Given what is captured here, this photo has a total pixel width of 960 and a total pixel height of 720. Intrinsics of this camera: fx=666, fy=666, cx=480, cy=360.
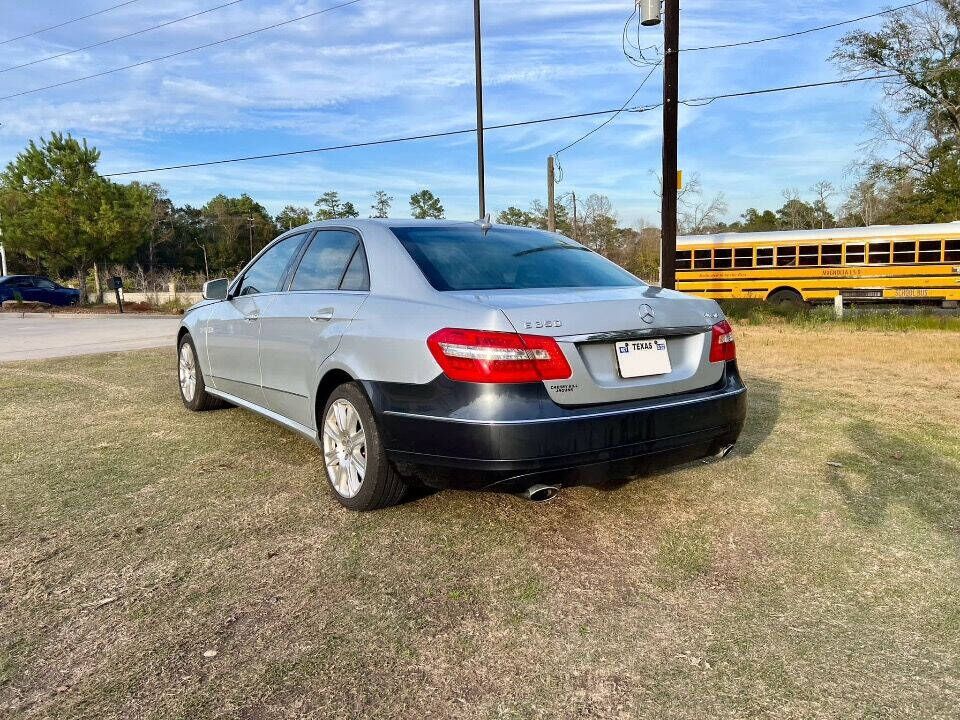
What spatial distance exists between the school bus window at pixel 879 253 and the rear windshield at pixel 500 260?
1818 centimetres

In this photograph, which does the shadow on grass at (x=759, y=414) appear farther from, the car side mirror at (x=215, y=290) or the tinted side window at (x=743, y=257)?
the tinted side window at (x=743, y=257)

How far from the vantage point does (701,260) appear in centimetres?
2130

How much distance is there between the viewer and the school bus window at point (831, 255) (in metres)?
19.1

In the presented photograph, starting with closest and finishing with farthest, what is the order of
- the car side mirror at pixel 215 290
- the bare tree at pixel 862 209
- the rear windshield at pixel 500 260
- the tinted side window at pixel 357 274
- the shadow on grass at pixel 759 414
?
the rear windshield at pixel 500 260 < the tinted side window at pixel 357 274 < the shadow on grass at pixel 759 414 < the car side mirror at pixel 215 290 < the bare tree at pixel 862 209

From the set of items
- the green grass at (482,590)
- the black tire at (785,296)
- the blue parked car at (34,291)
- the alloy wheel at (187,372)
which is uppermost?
the blue parked car at (34,291)

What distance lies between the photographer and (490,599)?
250cm

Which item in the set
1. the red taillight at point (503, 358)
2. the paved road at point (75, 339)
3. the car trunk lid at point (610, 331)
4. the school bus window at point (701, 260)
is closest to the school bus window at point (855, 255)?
the school bus window at point (701, 260)

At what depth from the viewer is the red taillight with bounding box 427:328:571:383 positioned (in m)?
2.63

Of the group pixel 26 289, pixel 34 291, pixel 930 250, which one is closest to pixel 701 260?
pixel 930 250

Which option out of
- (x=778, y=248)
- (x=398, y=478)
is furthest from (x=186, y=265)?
(x=398, y=478)

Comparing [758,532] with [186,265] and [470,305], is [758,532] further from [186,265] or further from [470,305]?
[186,265]

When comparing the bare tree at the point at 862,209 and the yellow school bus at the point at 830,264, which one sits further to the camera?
the bare tree at the point at 862,209

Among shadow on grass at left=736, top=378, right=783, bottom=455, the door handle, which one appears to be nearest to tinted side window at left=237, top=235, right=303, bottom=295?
the door handle

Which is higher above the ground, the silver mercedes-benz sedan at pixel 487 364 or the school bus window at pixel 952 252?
the school bus window at pixel 952 252
